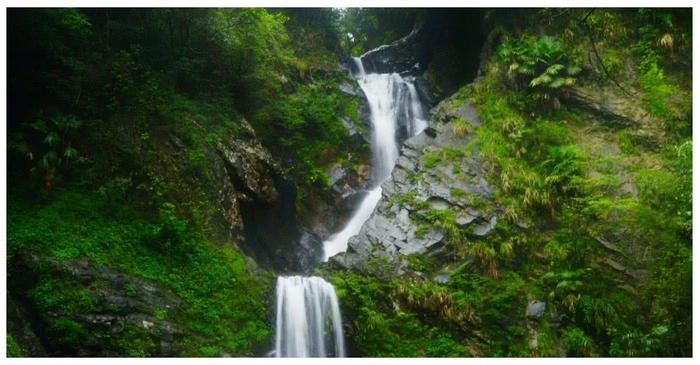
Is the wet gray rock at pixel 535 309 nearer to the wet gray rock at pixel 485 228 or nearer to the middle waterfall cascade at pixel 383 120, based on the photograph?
the wet gray rock at pixel 485 228

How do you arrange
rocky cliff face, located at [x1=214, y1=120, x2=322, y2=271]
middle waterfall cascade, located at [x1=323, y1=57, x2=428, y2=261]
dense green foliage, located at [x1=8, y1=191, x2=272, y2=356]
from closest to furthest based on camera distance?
dense green foliage, located at [x1=8, y1=191, x2=272, y2=356], rocky cliff face, located at [x1=214, y1=120, x2=322, y2=271], middle waterfall cascade, located at [x1=323, y1=57, x2=428, y2=261]

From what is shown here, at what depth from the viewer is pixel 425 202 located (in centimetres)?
1061

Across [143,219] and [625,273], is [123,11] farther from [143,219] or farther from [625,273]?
[625,273]

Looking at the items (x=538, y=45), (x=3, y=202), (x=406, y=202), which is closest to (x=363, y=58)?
(x=538, y=45)

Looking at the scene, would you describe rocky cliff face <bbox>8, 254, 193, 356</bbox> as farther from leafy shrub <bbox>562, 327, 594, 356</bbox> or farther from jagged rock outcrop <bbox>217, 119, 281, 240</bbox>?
leafy shrub <bbox>562, 327, 594, 356</bbox>

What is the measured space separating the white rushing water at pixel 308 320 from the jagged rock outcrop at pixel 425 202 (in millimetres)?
869

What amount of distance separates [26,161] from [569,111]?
1173 cm

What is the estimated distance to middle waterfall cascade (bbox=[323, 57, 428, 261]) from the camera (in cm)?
1276

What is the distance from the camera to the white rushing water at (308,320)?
29.2 feet

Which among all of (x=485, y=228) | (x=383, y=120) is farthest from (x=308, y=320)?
(x=383, y=120)

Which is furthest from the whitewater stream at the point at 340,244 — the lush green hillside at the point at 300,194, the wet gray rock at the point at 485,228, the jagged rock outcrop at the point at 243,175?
the wet gray rock at the point at 485,228

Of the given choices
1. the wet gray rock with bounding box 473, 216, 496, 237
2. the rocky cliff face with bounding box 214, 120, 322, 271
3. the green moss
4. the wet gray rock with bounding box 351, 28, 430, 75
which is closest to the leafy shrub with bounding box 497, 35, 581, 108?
the wet gray rock with bounding box 473, 216, 496, 237

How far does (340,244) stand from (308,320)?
10.6ft

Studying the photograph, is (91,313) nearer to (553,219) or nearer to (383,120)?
(553,219)
